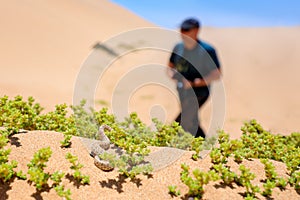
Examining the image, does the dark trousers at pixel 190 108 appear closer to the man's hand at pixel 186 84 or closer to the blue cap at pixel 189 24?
the man's hand at pixel 186 84

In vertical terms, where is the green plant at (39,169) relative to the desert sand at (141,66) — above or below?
below

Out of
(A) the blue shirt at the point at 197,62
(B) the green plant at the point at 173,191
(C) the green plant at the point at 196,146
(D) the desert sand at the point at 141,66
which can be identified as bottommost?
(B) the green plant at the point at 173,191

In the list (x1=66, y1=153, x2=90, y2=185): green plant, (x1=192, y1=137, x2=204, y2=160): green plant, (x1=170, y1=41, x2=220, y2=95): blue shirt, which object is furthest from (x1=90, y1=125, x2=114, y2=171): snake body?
(x1=170, y1=41, x2=220, y2=95): blue shirt

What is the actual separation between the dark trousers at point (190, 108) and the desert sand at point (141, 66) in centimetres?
140

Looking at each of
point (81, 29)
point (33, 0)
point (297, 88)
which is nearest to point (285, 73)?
point (297, 88)

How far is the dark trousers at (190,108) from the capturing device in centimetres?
541

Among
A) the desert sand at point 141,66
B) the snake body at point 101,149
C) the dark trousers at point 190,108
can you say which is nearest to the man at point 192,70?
the dark trousers at point 190,108

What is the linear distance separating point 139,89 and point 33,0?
9.94 metres

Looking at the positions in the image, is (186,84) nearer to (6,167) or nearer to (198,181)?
(198,181)

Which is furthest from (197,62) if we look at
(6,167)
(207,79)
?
(6,167)

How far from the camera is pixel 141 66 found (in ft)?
50.6

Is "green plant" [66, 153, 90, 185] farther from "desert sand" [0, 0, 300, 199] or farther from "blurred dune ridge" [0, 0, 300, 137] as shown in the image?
"blurred dune ridge" [0, 0, 300, 137]

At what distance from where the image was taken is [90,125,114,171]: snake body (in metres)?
3.28

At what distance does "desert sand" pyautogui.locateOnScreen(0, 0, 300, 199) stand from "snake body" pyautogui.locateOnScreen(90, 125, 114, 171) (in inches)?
138
